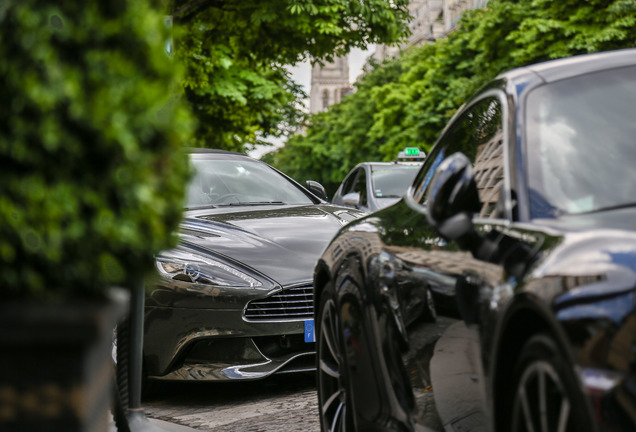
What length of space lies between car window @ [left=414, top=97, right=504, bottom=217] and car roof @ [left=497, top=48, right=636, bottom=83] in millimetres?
152

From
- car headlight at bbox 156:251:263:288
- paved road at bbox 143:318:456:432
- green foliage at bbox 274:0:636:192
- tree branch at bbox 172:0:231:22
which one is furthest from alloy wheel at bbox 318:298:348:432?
green foliage at bbox 274:0:636:192

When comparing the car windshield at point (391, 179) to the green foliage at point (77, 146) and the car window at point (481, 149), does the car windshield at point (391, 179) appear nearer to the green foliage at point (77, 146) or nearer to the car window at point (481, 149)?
the car window at point (481, 149)

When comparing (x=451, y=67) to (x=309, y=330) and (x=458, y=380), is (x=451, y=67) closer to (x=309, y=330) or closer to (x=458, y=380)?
(x=309, y=330)

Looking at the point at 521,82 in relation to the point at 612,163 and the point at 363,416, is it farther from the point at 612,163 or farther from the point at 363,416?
the point at 363,416

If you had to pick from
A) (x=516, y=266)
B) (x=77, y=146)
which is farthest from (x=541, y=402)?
(x=77, y=146)

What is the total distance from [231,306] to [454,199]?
356cm

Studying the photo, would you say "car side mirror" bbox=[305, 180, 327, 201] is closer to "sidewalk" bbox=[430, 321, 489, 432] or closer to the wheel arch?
"sidewalk" bbox=[430, 321, 489, 432]

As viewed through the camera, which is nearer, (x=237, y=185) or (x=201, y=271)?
(x=201, y=271)

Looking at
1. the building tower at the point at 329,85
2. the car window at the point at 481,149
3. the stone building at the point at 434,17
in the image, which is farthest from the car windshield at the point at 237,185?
the building tower at the point at 329,85

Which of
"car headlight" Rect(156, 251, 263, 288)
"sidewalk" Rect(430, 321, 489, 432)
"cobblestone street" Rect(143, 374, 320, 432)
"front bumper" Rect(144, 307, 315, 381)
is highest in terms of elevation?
"sidewalk" Rect(430, 321, 489, 432)

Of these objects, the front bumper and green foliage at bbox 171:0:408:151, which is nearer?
the front bumper

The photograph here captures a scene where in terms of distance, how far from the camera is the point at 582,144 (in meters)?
3.06

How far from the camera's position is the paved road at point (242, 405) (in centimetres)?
575

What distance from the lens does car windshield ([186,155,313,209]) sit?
828 centimetres
